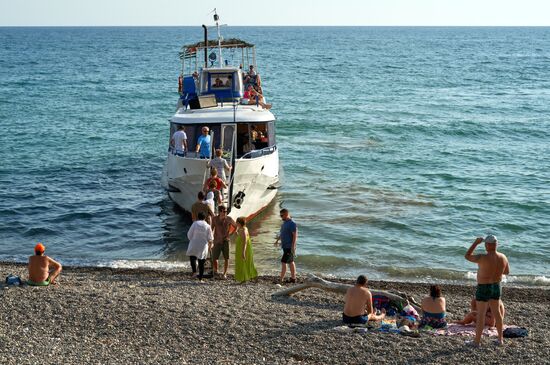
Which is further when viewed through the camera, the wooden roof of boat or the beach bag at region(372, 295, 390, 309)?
the wooden roof of boat

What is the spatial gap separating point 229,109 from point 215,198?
18.6 ft

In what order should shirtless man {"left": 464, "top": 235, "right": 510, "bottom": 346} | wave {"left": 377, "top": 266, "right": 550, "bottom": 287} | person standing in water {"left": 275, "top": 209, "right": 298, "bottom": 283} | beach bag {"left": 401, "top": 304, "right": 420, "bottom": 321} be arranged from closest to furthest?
shirtless man {"left": 464, "top": 235, "right": 510, "bottom": 346} < beach bag {"left": 401, "top": 304, "right": 420, "bottom": 321} < person standing in water {"left": 275, "top": 209, "right": 298, "bottom": 283} < wave {"left": 377, "top": 266, "right": 550, "bottom": 287}

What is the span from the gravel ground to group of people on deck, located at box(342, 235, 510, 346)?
0.39 metres

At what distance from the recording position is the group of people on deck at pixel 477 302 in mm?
11602

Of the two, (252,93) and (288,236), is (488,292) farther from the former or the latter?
(252,93)

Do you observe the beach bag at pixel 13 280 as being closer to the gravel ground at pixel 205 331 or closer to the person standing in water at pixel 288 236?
the gravel ground at pixel 205 331

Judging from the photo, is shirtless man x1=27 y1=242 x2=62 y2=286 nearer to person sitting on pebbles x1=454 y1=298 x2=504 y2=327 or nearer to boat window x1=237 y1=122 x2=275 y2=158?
person sitting on pebbles x1=454 y1=298 x2=504 y2=327

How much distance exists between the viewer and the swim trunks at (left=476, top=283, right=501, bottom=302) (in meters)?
11.7

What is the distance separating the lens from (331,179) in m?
29.5

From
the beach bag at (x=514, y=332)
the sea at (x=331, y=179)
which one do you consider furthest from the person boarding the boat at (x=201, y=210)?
the beach bag at (x=514, y=332)

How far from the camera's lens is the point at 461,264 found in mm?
20000

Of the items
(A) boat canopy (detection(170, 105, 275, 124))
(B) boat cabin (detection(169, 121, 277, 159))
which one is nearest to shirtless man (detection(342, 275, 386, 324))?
(B) boat cabin (detection(169, 121, 277, 159))

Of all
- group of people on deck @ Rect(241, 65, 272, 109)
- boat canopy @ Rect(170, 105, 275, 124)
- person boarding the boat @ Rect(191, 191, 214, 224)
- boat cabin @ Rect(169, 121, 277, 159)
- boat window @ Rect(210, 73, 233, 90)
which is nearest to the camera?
person boarding the boat @ Rect(191, 191, 214, 224)

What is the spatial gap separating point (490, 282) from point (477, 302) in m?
0.39
